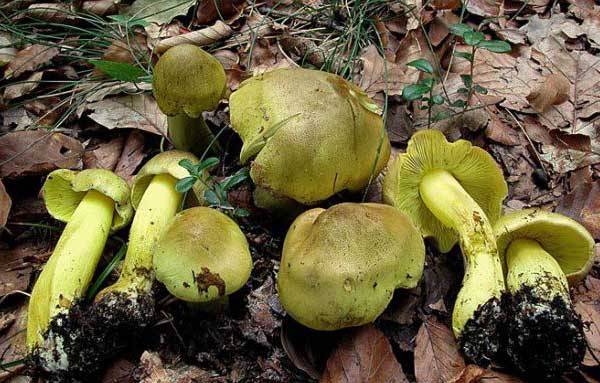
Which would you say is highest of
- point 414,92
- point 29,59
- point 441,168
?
point 414,92

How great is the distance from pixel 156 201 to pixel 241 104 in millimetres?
613

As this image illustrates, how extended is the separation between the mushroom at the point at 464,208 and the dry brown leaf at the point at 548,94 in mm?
1019

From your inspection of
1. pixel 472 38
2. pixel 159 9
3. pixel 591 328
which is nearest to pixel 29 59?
pixel 159 9

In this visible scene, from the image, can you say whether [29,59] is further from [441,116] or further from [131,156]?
[441,116]

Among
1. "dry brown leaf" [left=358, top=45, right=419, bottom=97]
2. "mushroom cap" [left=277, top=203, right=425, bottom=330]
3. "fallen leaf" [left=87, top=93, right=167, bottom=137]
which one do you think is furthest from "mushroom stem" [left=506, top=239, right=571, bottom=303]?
"fallen leaf" [left=87, top=93, right=167, bottom=137]

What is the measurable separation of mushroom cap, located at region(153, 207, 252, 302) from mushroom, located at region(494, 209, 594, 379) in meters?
1.15

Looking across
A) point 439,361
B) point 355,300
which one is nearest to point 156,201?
point 355,300

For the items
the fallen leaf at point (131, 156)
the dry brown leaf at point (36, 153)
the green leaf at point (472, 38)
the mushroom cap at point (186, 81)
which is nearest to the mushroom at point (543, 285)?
the green leaf at point (472, 38)

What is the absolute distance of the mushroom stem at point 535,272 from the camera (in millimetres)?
2109

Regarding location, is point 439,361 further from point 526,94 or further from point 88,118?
point 88,118

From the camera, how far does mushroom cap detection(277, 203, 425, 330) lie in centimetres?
188

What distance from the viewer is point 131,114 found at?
3080 millimetres

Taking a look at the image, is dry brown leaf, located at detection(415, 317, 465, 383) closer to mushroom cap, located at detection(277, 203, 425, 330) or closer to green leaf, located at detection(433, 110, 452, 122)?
mushroom cap, located at detection(277, 203, 425, 330)

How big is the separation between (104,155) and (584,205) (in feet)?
8.77
